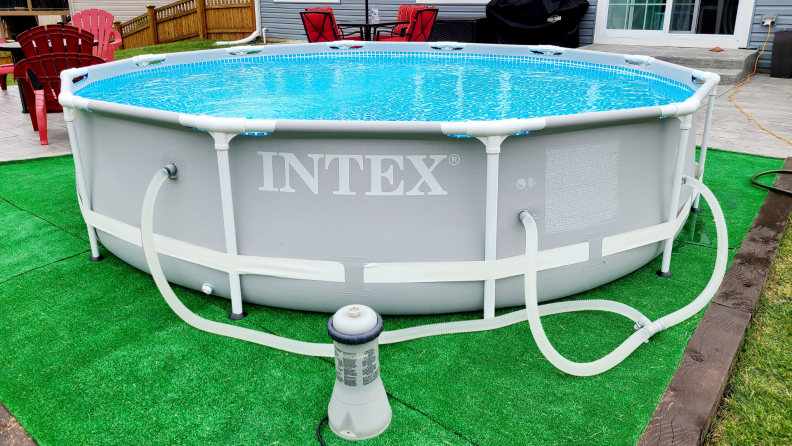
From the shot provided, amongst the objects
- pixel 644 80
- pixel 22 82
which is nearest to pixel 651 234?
pixel 644 80

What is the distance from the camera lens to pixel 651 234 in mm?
3025

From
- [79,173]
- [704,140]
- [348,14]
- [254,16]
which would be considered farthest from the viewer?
[254,16]

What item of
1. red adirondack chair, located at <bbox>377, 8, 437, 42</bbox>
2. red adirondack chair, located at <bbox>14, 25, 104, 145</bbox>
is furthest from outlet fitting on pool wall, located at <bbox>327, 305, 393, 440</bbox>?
red adirondack chair, located at <bbox>377, 8, 437, 42</bbox>

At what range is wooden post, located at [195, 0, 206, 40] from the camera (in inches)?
582

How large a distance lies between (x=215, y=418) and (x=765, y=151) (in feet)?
19.0

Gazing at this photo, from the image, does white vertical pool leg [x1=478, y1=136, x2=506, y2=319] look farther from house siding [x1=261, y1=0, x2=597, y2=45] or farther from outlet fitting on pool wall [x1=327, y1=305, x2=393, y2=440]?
house siding [x1=261, y1=0, x2=597, y2=45]

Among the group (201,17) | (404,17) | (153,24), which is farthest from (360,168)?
(153,24)

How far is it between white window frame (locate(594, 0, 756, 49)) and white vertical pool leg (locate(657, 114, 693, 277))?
8.12 metres

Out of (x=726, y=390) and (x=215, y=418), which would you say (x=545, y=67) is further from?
(x=215, y=418)

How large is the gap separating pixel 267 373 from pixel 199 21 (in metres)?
14.8

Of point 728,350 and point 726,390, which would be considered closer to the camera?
point 726,390

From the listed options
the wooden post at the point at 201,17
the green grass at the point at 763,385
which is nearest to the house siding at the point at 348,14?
the wooden post at the point at 201,17

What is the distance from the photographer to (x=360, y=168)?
2.46m

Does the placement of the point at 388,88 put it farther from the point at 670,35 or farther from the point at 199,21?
the point at 199,21
